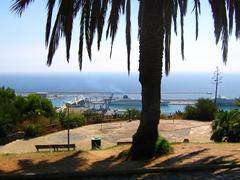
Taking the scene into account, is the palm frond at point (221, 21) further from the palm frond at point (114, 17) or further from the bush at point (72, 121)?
the bush at point (72, 121)

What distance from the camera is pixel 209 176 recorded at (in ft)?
32.4

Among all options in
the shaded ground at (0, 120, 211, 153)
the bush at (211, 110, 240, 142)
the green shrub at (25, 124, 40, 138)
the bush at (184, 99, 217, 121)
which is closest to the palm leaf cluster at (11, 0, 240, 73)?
the bush at (211, 110, 240, 142)

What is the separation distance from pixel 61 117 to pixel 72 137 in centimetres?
585

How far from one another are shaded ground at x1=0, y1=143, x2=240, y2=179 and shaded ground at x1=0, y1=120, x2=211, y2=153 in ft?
38.4

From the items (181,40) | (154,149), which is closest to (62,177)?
(154,149)

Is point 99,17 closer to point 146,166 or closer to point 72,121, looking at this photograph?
point 146,166

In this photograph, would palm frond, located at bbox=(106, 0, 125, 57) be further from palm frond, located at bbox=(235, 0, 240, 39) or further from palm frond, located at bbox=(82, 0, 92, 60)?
palm frond, located at bbox=(235, 0, 240, 39)

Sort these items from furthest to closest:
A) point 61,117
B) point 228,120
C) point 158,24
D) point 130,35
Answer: point 61,117
point 228,120
point 130,35
point 158,24

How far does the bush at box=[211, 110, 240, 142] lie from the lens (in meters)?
20.3

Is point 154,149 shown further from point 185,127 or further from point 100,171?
point 185,127

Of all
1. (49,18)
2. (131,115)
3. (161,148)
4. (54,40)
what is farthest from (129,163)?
(131,115)

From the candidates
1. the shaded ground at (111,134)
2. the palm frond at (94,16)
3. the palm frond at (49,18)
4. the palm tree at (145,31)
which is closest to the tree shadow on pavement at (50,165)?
the palm tree at (145,31)

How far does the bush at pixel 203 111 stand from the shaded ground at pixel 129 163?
2233 centimetres

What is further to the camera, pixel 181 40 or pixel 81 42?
pixel 181 40
